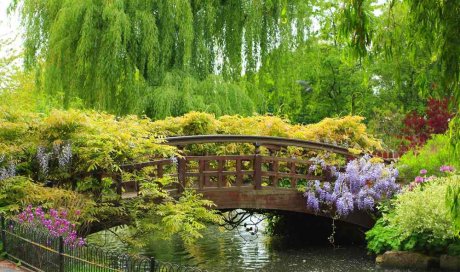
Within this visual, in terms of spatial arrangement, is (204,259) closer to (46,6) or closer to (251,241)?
(251,241)

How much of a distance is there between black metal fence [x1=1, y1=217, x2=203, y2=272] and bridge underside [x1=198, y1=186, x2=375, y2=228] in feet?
16.8

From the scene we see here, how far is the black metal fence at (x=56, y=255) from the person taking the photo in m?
7.73

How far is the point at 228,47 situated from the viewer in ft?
73.2

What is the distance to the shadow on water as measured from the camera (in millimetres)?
14578

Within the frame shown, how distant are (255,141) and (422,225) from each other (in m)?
3.67

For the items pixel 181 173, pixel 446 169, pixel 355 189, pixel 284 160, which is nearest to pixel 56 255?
pixel 181 173

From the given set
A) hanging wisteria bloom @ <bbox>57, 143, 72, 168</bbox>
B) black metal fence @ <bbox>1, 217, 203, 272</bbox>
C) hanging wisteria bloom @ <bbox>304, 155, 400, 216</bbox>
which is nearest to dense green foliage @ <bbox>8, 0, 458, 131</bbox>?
hanging wisteria bloom @ <bbox>304, 155, 400, 216</bbox>

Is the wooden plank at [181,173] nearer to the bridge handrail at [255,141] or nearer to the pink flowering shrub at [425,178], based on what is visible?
the bridge handrail at [255,141]

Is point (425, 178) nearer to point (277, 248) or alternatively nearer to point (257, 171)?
point (277, 248)

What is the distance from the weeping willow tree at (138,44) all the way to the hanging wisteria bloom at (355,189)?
5.11m

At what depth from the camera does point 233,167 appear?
1664cm

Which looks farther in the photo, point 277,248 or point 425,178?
point 277,248

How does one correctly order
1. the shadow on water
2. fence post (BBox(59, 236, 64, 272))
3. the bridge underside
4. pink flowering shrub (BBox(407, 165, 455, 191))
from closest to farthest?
fence post (BBox(59, 236, 64, 272)) < the shadow on water < the bridge underside < pink flowering shrub (BBox(407, 165, 455, 191))

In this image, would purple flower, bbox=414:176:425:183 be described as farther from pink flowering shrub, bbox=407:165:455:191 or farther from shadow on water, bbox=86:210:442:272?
shadow on water, bbox=86:210:442:272
